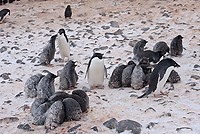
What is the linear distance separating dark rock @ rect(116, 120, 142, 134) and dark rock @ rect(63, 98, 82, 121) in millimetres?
513

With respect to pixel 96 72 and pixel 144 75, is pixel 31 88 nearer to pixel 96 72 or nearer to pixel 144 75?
pixel 96 72

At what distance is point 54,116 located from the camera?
9.01ft

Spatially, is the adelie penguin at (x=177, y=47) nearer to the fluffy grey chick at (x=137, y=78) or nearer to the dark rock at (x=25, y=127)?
the fluffy grey chick at (x=137, y=78)

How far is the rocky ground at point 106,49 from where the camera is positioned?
2945mm

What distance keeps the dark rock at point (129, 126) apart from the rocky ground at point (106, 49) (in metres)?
0.06

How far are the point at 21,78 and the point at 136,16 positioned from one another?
5.59 meters

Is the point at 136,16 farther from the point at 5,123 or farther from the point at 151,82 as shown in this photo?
the point at 5,123

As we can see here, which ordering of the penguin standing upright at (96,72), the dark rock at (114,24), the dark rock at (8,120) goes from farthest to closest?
1. the dark rock at (114,24)
2. the penguin standing upright at (96,72)
3. the dark rock at (8,120)

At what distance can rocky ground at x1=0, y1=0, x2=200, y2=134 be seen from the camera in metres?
2.95

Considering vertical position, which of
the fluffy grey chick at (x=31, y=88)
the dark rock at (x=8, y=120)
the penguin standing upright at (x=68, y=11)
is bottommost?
the dark rock at (x=8, y=120)

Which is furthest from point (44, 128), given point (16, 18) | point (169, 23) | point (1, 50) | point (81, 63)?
point (16, 18)

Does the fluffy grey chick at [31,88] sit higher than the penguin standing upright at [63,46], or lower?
lower

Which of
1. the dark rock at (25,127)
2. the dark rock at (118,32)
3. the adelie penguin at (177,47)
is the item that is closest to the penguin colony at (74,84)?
the dark rock at (25,127)

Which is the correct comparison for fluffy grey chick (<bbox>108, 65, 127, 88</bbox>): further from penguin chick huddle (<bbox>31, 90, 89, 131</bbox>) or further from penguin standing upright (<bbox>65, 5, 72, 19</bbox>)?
penguin standing upright (<bbox>65, 5, 72, 19</bbox>)
